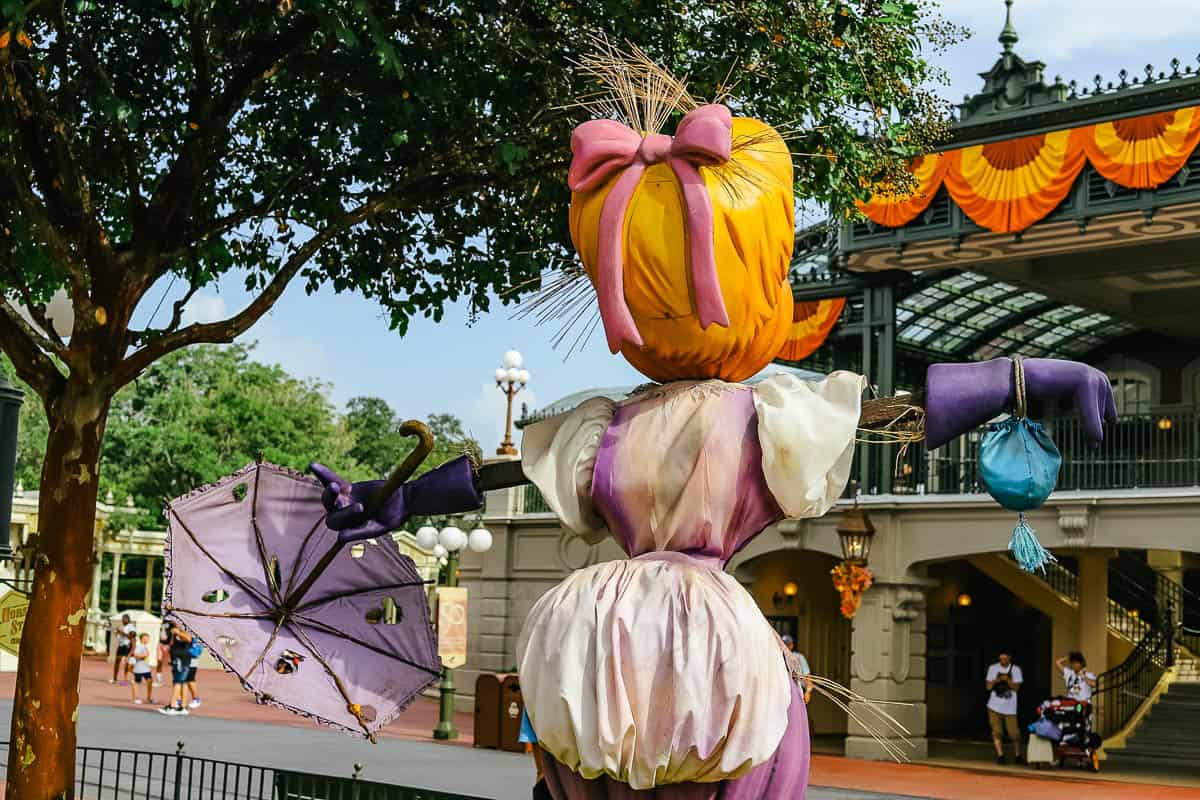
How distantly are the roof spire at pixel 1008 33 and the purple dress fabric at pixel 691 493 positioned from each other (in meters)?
14.8

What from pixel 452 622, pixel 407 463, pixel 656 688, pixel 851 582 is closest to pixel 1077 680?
pixel 851 582

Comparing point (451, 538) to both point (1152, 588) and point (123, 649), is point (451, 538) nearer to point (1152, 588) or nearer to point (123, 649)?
point (1152, 588)

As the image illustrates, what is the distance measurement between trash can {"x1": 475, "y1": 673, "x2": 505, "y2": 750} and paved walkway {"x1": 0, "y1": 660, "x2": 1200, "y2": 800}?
36 centimetres

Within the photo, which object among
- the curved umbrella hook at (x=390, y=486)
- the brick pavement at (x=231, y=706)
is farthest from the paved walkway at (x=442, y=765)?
the curved umbrella hook at (x=390, y=486)

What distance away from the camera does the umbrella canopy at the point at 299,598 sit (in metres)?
5.73

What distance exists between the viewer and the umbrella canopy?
573cm

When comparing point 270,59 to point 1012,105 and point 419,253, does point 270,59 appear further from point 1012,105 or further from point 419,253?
point 1012,105

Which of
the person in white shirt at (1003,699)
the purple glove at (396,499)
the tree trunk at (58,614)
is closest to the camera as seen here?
the purple glove at (396,499)

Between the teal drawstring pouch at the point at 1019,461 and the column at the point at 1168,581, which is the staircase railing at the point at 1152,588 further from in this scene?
the teal drawstring pouch at the point at 1019,461

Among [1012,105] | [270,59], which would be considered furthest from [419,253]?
[1012,105]

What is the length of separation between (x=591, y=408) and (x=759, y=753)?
1.32 m

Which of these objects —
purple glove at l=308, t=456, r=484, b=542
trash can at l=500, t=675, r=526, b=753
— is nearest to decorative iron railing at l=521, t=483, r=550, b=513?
trash can at l=500, t=675, r=526, b=753

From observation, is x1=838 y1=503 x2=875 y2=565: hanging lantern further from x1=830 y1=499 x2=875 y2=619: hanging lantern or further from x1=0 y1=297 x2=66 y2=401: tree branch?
x1=0 y1=297 x2=66 y2=401: tree branch

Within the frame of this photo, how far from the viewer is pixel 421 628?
5961 mm
